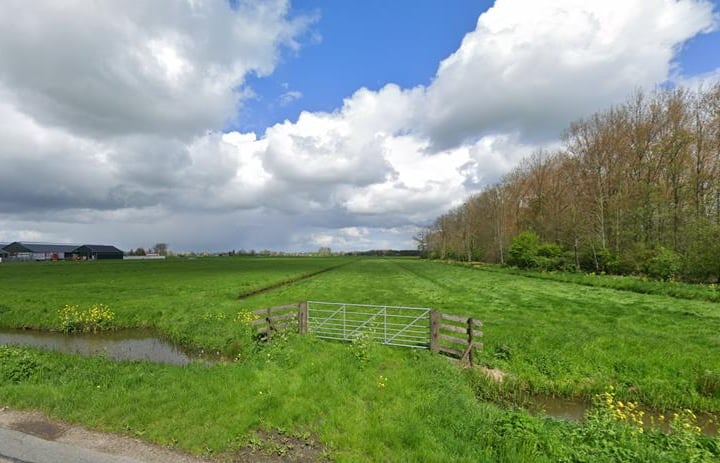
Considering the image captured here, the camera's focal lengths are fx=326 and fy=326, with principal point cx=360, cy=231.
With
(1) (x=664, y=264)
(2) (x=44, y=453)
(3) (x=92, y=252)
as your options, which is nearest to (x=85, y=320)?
(2) (x=44, y=453)

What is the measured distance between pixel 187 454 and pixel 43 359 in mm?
9346

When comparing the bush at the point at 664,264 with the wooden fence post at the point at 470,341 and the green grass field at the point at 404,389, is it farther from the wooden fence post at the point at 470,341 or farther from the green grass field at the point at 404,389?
the wooden fence post at the point at 470,341

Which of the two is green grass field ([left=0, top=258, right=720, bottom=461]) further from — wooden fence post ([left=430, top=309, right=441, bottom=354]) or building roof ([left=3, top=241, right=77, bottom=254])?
building roof ([left=3, top=241, right=77, bottom=254])

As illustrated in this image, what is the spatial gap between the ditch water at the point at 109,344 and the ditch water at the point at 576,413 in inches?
527

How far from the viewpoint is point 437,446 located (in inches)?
239

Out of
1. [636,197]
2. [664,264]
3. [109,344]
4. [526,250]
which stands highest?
[636,197]

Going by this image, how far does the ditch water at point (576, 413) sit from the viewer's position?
894 cm

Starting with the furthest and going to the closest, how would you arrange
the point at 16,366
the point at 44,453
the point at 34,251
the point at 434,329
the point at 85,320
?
the point at 34,251 < the point at 85,320 < the point at 434,329 < the point at 16,366 < the point at 44,453

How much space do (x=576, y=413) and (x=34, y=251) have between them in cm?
18033

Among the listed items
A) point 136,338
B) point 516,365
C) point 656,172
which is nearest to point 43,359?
point 136,338

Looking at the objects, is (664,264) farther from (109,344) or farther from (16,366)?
(16,366)

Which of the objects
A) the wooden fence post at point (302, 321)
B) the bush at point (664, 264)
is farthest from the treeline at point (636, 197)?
the wooden fence post at point (302, 321)

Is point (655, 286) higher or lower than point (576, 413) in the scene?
higher

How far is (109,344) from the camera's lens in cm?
1683
